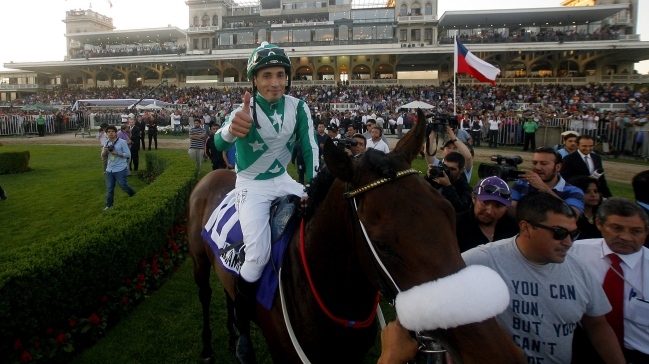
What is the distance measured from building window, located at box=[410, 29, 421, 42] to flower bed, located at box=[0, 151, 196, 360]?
159 feet

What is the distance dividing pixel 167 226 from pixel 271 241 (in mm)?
4324

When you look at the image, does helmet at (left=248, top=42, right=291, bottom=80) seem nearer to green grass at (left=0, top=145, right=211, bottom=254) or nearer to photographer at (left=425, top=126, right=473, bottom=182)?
photographer at (left=425, top=126, right=473, bottom=182)

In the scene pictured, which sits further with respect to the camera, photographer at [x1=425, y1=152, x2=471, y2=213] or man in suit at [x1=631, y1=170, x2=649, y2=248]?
photographer at [x1=425, y1=152, x2=471, y2=213]

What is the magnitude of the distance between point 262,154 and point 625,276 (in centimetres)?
243

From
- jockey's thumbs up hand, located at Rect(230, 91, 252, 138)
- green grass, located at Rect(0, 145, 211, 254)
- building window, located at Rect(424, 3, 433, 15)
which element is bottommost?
green grass, located at Rect(0, 145, 211, 254)

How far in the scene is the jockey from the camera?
8.04 ft

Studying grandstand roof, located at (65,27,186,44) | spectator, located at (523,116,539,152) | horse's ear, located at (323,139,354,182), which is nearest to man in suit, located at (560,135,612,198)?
horse's ear, located at (323,139,354,182)

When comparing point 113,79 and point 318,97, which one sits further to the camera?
point 113,79

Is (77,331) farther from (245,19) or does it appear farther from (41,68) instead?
(41,68)

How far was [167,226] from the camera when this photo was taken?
245 inches

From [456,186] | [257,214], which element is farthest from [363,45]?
[257,214]

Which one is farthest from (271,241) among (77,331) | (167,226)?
(167,226)

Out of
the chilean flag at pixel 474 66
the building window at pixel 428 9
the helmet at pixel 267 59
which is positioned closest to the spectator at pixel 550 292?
the helmet at pixel 267 59

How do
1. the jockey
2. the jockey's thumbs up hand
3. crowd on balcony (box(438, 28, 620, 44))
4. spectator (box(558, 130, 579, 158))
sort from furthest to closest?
1. crowd on balcony (box(438, 28, 620, 44))
2. spectator (box(558, 130, 579, 158))
3. the jockey
4. the jockey's thumbs up hand
